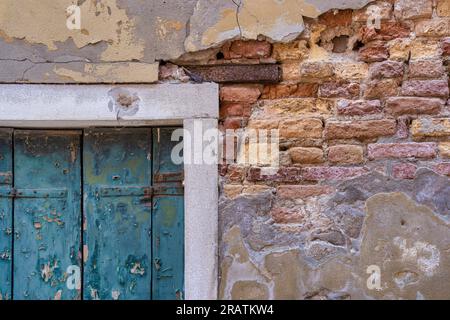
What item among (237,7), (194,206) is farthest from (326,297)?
(237,7)

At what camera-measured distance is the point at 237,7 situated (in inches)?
102

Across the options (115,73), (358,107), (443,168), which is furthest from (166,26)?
(443,168)

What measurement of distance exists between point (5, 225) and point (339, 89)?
1.72 metres

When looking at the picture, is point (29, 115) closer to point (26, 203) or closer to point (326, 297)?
point (26, 203)

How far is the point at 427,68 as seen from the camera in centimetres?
258

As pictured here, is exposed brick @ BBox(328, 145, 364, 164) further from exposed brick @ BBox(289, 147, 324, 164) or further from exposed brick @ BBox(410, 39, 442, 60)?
exposed brick @ BBox(410, 39, 442, 60)

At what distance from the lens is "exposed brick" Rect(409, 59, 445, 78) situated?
2.58 m

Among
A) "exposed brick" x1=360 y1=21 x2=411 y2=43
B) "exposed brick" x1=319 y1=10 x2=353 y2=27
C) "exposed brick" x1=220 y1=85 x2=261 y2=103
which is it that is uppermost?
"exposed brick" x1=319 y1=10 x2=353 y2=27

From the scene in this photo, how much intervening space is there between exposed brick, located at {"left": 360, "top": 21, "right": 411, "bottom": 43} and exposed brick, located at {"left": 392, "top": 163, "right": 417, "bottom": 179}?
580 millimetres

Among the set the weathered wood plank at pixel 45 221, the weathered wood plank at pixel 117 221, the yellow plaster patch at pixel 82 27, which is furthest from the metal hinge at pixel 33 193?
the yellow plaster patch at pixel 82 27

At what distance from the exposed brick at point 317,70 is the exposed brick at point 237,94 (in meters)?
0.25

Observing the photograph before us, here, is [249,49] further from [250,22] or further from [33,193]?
[33,193]

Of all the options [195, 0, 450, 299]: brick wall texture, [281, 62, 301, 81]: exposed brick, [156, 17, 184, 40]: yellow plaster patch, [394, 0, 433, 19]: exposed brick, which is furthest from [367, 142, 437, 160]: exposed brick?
[156, 17, 184, 40]: yellow plaster patch

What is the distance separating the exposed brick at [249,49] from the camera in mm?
2617
